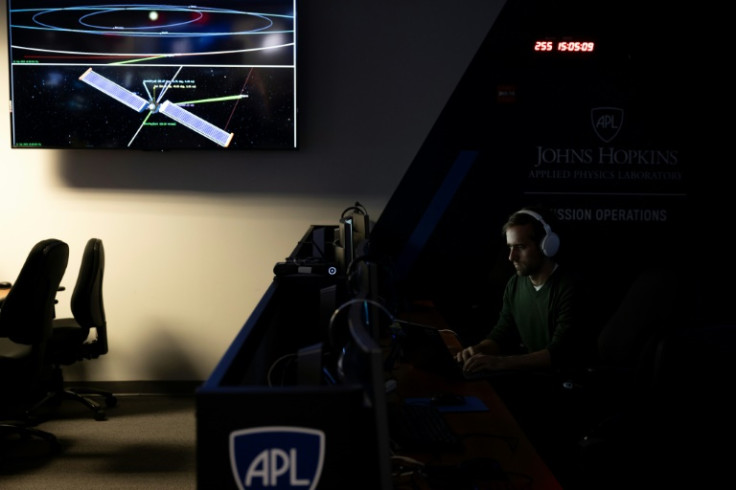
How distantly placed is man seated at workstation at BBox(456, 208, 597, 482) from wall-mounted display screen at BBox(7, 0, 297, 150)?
184 cm

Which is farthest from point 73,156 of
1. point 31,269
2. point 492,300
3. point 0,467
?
point 492,300

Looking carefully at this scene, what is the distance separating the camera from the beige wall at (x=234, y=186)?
15.4 ft

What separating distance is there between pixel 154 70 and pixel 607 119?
8.89ft

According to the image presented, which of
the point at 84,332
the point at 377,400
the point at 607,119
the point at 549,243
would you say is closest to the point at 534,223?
the point at 549,243

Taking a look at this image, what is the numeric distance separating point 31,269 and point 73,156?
1443mm

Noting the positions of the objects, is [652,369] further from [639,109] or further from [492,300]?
[639,109]

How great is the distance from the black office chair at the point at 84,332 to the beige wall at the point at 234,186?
0.36 meters

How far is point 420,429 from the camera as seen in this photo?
192cm

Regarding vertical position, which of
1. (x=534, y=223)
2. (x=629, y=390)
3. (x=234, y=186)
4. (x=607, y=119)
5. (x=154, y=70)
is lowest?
(x=629, y=390)

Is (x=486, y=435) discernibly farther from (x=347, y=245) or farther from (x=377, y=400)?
(x=347, y=245)

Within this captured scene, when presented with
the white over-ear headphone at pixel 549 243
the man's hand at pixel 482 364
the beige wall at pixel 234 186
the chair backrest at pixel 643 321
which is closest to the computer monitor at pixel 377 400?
the man's hand at pixel 482 364

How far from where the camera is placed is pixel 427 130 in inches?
187

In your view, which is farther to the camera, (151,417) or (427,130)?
(427,130)

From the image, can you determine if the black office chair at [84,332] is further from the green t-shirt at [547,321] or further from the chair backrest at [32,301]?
the green t-shirt at [547,321]
